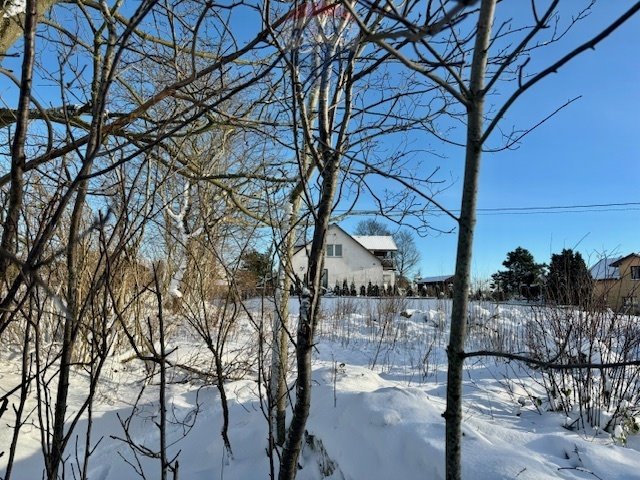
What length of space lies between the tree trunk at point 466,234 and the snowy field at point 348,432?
0.66 metres

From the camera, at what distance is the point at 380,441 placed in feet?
9.05

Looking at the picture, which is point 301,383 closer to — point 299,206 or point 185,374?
point 299,206

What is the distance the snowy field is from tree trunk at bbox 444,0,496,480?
26.1 inches

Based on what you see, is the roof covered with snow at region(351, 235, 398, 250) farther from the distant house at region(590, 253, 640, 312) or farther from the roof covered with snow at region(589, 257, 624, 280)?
the distant house at region(590, 253, 640, 312)

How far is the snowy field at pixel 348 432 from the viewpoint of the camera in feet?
8.09

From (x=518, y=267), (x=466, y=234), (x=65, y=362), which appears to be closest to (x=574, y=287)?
(x=466, y=234)

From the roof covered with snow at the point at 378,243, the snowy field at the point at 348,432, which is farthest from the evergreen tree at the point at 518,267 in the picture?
the snowy field at the point at 348,432

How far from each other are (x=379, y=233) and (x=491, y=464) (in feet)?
149

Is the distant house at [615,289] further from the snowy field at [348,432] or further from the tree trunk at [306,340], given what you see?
the tree trunk at [306,340]

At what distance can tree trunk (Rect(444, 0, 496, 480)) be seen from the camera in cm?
80

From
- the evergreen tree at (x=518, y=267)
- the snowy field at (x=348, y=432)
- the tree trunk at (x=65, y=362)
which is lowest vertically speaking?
the snowy field at (x=348, y=432)

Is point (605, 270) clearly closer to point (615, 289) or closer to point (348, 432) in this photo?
point (615, 289)

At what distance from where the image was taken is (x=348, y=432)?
2973 mm

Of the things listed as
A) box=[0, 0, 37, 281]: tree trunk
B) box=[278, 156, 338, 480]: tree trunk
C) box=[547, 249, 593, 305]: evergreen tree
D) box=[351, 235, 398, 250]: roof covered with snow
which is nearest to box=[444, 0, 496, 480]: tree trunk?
box=[278, 156, 338, 480]: tree trunk
